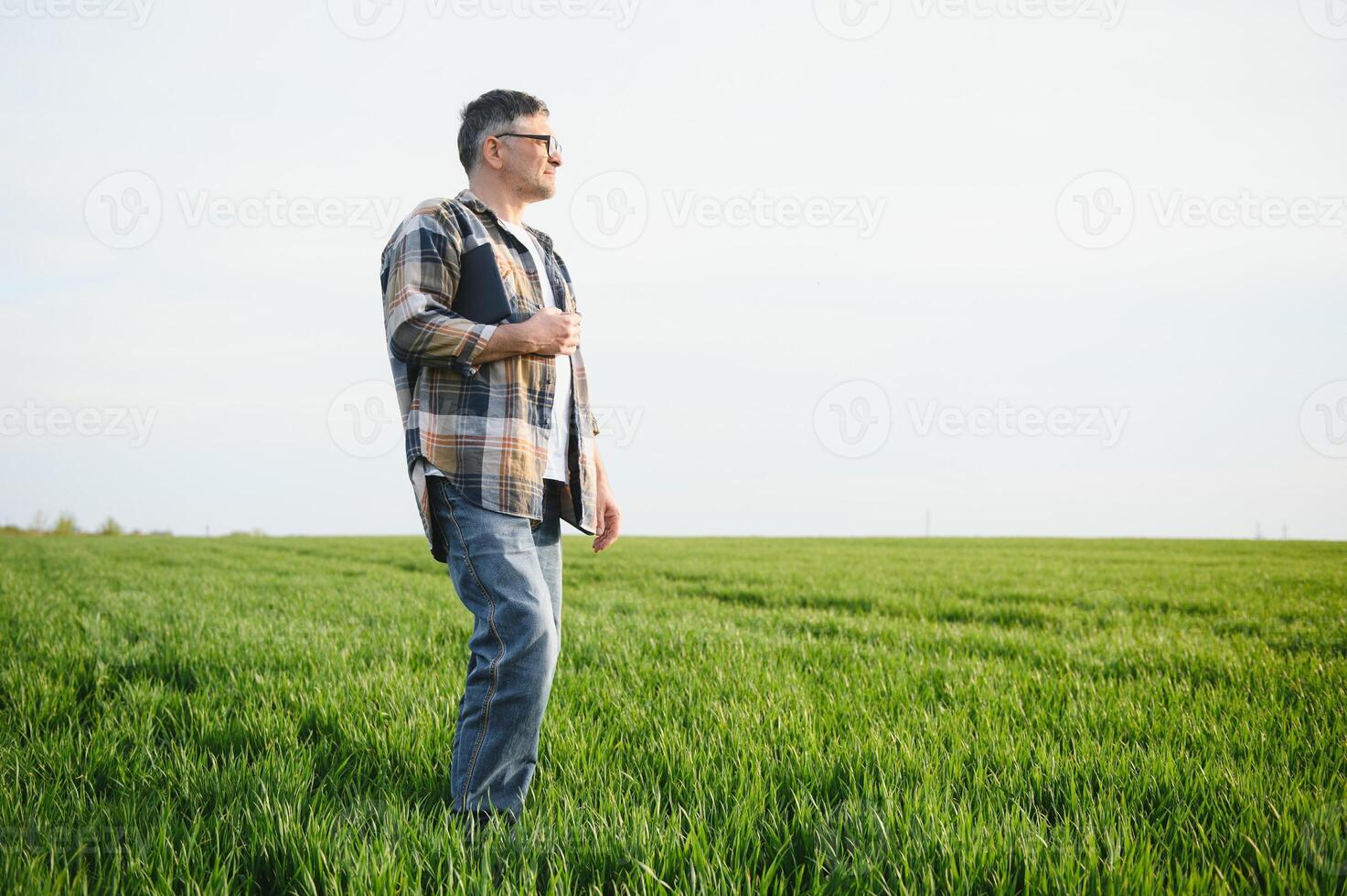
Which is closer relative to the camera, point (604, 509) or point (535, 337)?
point (535, 337)

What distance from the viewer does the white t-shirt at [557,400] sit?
3313 millimetres

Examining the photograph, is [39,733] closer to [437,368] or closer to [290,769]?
[290,769]

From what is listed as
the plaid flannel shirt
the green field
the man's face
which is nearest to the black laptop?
the plaid flannel shirt

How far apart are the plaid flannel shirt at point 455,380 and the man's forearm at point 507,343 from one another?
0.08 feet

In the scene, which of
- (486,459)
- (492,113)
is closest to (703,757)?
(486,459)

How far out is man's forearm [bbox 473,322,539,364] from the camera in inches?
116

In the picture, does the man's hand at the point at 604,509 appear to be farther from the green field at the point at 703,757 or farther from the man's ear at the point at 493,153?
the man's ear at the point at 493,153

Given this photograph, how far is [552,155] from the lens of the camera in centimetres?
340

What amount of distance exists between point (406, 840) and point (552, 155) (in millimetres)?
2509

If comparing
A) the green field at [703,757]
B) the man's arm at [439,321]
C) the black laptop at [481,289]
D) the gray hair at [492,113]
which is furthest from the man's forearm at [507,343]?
the green field at [703,757]

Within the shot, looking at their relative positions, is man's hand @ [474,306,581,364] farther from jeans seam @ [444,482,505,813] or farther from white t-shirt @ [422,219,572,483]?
jeans seam @ [444,482,505,813]

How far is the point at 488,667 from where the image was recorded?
116 inches

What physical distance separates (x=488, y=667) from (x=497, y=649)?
0.21 ft

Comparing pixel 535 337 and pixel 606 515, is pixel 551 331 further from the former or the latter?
pixel 606 515
